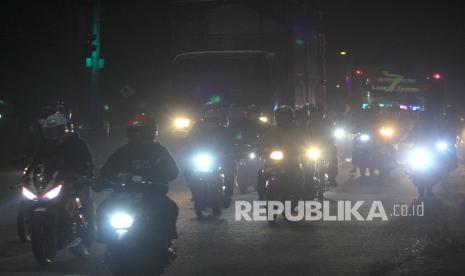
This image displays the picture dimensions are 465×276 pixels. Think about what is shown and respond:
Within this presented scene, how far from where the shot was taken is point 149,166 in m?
8.66

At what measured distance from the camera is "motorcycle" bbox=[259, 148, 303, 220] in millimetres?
14141

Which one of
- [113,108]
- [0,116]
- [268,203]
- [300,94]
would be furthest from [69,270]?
[113,108]

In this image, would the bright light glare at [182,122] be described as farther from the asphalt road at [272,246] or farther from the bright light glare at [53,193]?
the bright light glare at [53,193]

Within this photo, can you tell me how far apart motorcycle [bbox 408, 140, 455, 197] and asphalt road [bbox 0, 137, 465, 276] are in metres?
1.37

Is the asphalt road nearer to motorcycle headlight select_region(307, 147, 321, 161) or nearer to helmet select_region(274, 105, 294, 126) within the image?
motorcycle headlight select_region(307, 147, 321, 161)

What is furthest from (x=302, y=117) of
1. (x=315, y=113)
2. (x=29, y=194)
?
(x=29, y=194)

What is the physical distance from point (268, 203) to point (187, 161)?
205 cm

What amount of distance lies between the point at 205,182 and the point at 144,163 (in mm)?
6462

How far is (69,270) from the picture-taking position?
10.1 m

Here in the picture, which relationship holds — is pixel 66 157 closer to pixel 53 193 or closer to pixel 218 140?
pixel 53 193

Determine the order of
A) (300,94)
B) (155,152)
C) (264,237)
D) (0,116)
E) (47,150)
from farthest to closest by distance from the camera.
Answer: (0,116) → (300,94) → (264,237) → (47,150) → (155,152)

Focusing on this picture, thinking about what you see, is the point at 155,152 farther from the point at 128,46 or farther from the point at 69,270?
the point at 128,46

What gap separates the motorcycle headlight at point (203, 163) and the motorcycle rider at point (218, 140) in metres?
0.27

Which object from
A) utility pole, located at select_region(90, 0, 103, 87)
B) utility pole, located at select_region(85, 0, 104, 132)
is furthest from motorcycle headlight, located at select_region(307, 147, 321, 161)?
utility pole, located at select_region(90, 0, 103, 87)
